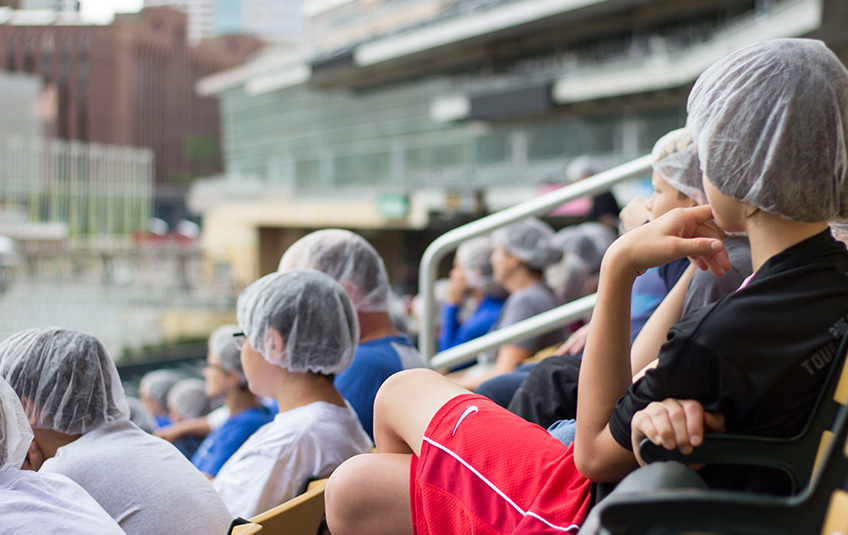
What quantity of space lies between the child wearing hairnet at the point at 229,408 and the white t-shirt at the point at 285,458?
1300mm

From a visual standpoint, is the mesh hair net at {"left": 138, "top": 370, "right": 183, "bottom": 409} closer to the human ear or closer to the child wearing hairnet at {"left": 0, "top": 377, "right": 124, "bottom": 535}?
the human ear

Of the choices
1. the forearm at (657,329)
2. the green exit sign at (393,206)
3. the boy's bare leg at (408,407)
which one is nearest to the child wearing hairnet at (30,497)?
the boy's bare leg at (408,407)

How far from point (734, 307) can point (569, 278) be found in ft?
14.0

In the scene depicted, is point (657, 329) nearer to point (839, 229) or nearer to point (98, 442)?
point (839, 229)

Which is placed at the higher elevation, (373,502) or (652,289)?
(652,289)

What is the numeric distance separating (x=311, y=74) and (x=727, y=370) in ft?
131

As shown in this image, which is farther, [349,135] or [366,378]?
[349,135]

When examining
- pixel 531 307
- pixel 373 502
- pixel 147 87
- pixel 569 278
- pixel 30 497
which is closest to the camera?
pixel 30 497

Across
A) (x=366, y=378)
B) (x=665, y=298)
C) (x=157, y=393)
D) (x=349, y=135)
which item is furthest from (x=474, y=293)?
(x=349, y=135)

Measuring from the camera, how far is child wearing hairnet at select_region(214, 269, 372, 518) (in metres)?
2.30

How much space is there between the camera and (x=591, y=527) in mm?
1070

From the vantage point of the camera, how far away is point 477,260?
6.55m

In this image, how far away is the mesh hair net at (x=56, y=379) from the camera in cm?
203

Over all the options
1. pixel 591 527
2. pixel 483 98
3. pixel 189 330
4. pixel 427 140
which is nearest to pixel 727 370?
pixel 591 527
